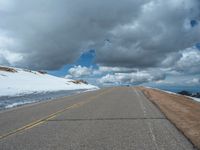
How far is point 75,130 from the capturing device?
33.6 ft

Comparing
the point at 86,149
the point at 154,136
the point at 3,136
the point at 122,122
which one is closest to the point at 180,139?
the point at 154,136

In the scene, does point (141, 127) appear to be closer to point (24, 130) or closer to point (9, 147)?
point (24, 130)

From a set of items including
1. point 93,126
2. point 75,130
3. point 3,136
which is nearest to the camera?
point 3,136

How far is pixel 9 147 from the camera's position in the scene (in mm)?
7762

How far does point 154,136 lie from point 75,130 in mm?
2853

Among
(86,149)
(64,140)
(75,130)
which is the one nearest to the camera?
(86,149)

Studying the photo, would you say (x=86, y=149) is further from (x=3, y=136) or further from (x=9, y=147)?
(x=3, y=136)

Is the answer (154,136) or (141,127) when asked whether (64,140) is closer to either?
(154,136)

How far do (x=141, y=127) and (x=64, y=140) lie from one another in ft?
11.5

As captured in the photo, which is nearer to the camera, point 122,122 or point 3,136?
point 3,136

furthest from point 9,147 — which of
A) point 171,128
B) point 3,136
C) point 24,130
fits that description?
point 171,128

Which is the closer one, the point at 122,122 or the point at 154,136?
the point at 154,136

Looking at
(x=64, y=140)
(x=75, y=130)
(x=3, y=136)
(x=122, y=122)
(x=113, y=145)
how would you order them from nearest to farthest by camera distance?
(x=113, y=145)
(x=64, y=140)
(x=3, y=136)
(x=75, y=130)
(x=122, y=122)

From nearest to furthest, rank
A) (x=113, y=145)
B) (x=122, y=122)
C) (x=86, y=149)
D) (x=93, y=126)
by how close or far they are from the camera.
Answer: (x=86, y=149)
(x=113, y=145)
(x=93, y=126)
(x=122, y=122)
